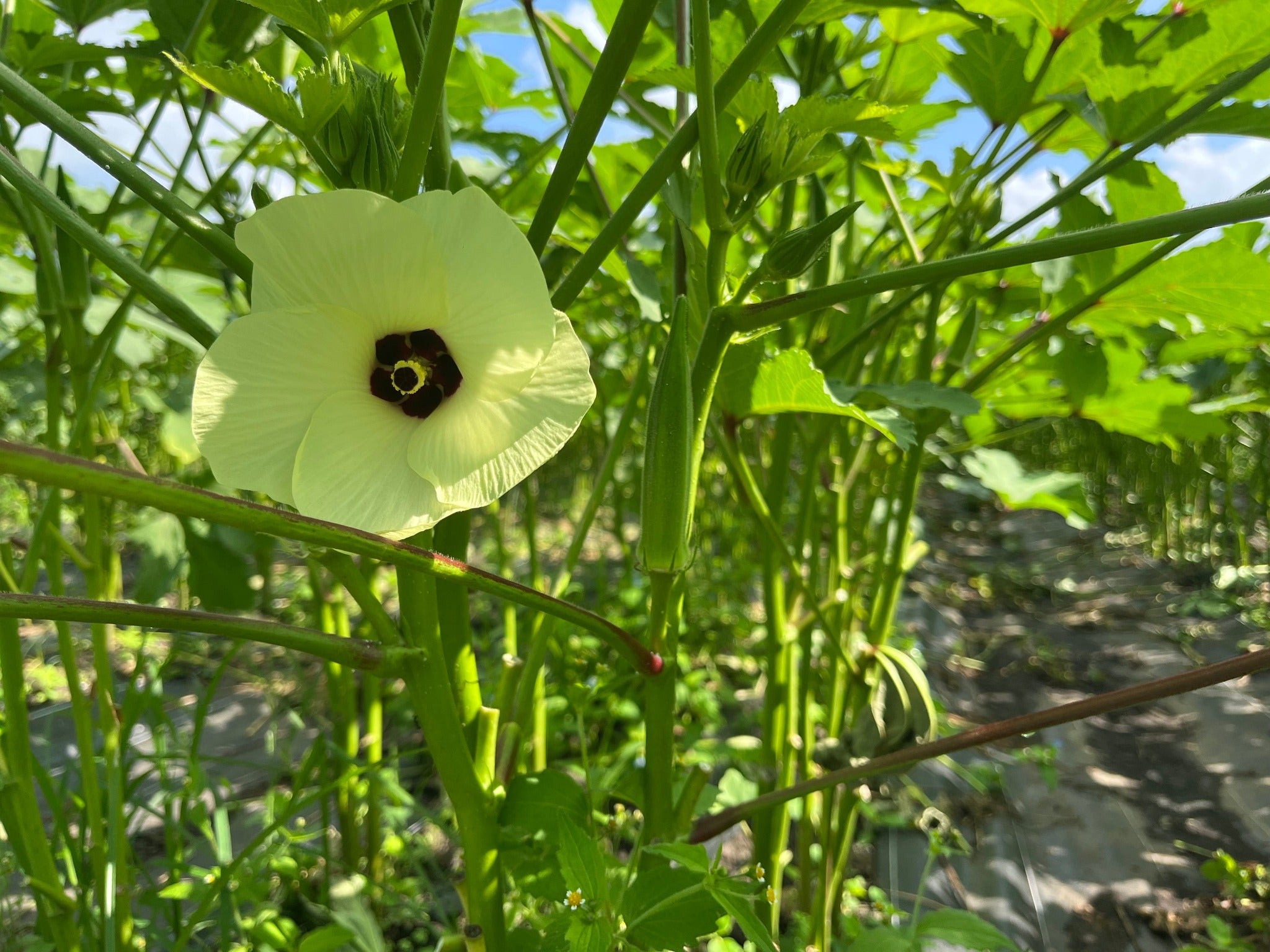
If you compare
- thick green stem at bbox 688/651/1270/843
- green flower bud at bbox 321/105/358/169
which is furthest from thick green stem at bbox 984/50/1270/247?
green flower bud at bbox 321/105/358/169

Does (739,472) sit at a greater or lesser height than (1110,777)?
greater

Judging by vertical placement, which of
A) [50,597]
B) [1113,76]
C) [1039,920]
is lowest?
[1039,920]

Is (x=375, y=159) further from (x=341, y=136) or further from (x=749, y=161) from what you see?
(x=749, y=161)

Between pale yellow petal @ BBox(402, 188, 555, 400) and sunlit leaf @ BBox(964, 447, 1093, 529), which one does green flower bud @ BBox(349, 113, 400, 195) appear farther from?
sunlit leaf @ BBox(964, 447, 1093, 529)

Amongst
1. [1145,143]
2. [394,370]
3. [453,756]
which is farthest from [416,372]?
[1145,143]

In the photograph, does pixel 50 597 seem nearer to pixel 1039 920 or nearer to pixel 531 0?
pixel 531 0

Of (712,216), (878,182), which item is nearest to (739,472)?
(712,216)

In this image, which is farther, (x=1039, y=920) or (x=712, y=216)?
(x=1039, y=920)
